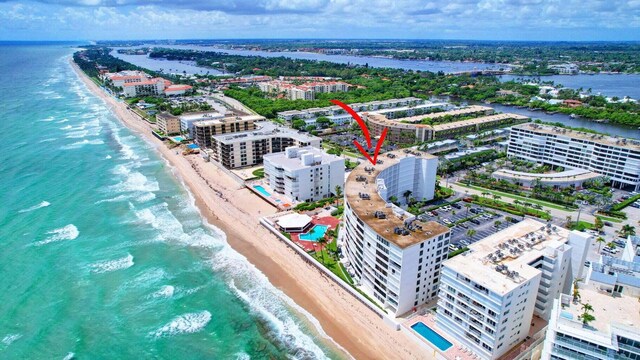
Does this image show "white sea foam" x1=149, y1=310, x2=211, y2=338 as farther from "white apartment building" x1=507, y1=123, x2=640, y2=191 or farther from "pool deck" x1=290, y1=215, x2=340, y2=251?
"white apartment building" x1=507, y1=123, x2=640, y2=191

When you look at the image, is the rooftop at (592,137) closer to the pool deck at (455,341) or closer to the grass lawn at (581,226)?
the grass lawn at (581,226)

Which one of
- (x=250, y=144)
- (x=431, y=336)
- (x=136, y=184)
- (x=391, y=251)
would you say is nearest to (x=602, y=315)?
(x=431, y=336)

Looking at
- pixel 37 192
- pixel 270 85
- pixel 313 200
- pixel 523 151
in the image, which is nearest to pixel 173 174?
pixel 37 192

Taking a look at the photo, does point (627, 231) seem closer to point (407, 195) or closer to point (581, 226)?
point (581, 226)

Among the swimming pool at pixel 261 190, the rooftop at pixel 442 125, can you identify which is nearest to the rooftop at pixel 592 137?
the rooftop at pixel 442 125

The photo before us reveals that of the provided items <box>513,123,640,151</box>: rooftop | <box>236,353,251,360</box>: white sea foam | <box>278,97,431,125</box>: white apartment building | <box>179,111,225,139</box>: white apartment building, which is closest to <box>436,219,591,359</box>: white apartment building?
<box>236,353,251,360</box>: white sea foam
